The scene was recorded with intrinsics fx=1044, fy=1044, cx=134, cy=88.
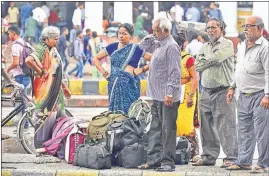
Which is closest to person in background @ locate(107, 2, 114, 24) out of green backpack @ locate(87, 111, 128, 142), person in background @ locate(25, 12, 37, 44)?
person in background @ locate(25, 12, 37, 44)

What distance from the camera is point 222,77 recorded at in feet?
36.7

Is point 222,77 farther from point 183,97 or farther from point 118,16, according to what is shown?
point 118,16

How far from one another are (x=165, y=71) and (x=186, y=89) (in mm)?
1204

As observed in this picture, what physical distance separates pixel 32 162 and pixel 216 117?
6.92 feet

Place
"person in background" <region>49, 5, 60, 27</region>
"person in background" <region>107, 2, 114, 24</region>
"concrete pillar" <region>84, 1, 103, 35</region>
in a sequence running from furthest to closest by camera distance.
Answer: "person in background" <region>107, 2, 114, 24</region> < "person in background" <region>49, 5, 60, 27</region> < "concrete pillar" <region>84, 1, 103, 35</region>

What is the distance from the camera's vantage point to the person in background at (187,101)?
11695mm

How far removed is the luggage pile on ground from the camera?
11.2 meters

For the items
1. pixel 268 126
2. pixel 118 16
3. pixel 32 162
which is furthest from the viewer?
pixel 118 16

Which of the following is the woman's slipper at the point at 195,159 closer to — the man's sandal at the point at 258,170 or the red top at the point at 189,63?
the man's sandal at the point at 258,170

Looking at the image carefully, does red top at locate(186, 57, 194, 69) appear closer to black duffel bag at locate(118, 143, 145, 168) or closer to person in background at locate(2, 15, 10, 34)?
black duffel bag at locate(118, 143, 145, 168)

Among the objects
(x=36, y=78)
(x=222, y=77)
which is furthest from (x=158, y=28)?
(x=36, y=78)

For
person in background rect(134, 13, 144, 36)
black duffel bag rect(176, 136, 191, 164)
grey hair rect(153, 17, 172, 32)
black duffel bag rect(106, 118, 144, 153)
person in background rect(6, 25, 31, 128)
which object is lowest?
person in background rect(134, 13, 144, 36)

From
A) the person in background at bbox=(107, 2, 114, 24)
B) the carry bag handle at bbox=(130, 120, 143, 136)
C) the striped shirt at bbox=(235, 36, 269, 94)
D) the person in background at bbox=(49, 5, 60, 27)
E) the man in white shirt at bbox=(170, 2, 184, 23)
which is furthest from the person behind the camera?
the person in background at bbox=(107, 2, 114, 24)

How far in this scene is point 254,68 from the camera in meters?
10.7
